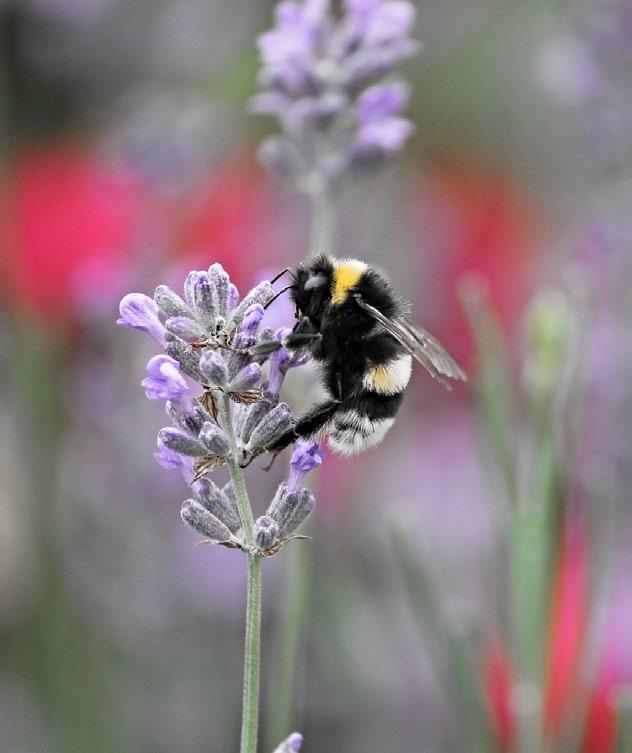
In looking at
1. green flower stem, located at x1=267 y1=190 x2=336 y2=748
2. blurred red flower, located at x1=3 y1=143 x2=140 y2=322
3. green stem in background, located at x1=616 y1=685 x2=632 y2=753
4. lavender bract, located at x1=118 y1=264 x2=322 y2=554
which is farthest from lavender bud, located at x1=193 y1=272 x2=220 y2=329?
blurred red flower, located at x1=3 y1=143 x2=140 y2=322

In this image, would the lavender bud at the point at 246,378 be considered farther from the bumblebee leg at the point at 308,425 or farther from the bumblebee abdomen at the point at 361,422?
the bumblebee abdomen at the point at 361,422

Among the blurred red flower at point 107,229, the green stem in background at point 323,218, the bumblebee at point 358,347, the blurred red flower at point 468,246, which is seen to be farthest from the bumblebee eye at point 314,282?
the blurred red flower at point 468,246

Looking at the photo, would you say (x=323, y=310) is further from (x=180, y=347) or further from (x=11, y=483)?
(x=11, y=483)

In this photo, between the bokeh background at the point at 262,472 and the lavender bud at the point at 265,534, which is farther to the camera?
the bokeh background at the point at 262,472

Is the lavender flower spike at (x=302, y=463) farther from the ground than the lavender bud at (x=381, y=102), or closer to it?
closer to it

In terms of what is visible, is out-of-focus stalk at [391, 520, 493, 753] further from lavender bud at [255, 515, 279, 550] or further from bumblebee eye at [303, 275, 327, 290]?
lavender bud at [255, 515, 279, 550]

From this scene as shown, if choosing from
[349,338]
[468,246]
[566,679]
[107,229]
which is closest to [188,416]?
[349,338]

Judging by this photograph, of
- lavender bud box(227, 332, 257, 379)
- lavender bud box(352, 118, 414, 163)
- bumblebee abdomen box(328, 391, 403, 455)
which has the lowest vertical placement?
lavender bud box(227, 332, 257, 379)

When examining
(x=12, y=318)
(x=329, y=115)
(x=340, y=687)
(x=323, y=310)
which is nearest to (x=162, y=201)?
(x=12, y=318)
